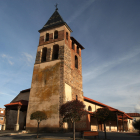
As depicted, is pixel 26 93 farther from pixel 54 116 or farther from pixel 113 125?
pixel 113 125

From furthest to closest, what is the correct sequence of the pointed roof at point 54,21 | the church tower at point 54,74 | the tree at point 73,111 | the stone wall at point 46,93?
the pointed roof at point 54,21 < the church tower at point 54,74 < the stone wall at point 46,93 < the tree at point 73,111

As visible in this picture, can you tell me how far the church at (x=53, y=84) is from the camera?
2036 cm

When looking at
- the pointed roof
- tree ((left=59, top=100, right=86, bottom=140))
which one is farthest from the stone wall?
the pointed roof

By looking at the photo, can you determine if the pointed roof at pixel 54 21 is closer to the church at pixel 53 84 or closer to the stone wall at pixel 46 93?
the church at pixel 53 84

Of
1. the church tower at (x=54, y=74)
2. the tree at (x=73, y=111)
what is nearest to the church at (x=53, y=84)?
the church tower at (x=54, y=74)

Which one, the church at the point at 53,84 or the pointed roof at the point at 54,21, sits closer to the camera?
the church at the point at 53,84

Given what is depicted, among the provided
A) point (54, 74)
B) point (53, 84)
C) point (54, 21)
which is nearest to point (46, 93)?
point (53, 84)

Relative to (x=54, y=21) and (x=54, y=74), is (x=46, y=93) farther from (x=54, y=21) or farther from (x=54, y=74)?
(x=54, y=21)

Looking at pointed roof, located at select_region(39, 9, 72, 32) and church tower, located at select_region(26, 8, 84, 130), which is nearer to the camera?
church tower, located at select_region(26, 8, 84, 130)

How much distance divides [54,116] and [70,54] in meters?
11.5

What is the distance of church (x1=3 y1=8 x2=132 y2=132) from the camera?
2036 centimetres

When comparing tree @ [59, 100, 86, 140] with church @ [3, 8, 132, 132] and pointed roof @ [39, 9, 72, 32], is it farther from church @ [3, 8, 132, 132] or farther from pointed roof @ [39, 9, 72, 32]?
pointed roof @ [39, 9, 72, 32]

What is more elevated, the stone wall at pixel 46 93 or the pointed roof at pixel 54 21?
the pointed roof at pixel 54 21

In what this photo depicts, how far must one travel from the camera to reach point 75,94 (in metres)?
24.2
